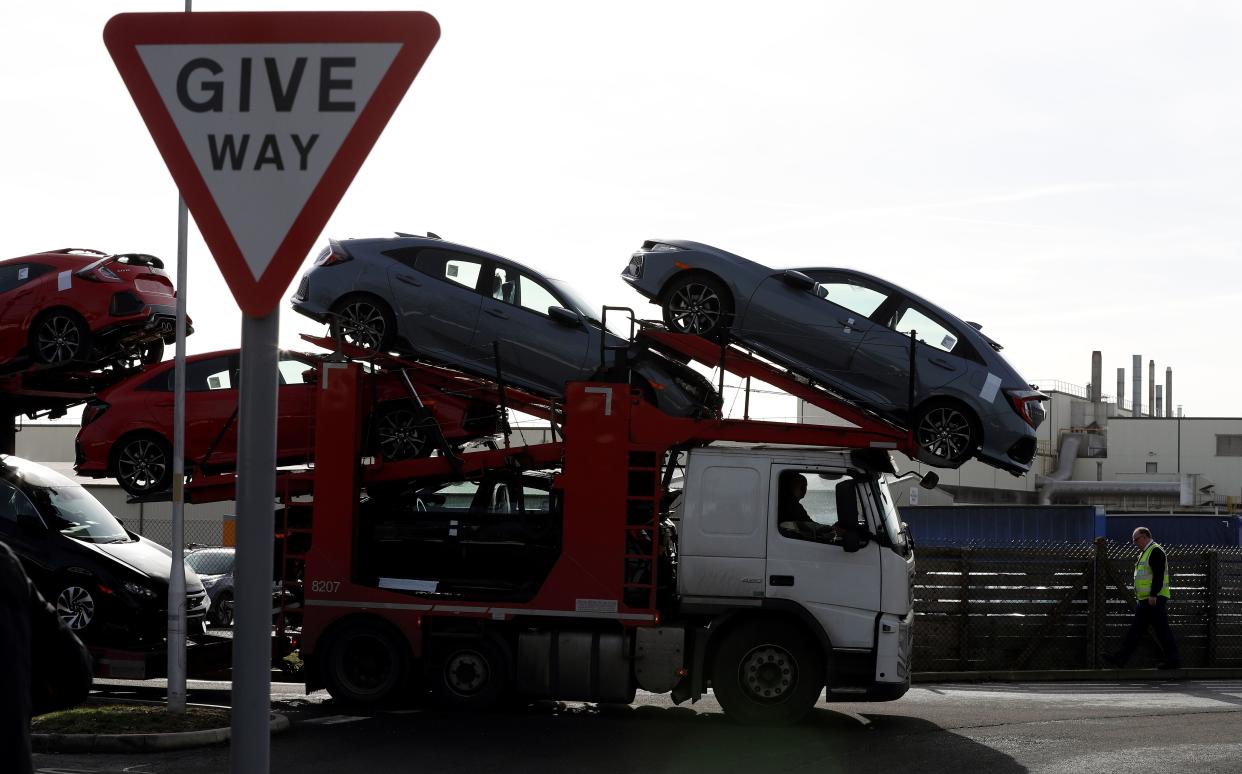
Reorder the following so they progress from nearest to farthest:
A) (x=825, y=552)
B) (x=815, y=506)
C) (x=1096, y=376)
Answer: (x=825, y=552) < (x=815, y=506) < (x=1096, y=376)

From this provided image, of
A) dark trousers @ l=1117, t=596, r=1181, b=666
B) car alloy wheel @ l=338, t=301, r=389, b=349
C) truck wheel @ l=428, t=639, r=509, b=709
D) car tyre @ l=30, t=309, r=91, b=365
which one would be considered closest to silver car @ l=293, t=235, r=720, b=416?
car alloy wheel @ l=338, t=301, r=389, b=349

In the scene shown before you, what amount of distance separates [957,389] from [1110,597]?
20.3ft

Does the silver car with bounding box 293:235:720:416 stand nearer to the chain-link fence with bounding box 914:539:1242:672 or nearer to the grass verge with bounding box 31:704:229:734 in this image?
the grass verge with bounding box 31:704:229:734

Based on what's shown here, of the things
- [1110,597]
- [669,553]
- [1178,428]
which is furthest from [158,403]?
[1178,428]

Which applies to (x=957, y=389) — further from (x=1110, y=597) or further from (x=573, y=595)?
(x=1110, y=597)

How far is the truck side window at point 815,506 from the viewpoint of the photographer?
40.2 feet

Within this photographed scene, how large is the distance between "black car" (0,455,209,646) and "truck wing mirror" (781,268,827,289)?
20.7ft

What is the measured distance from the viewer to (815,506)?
12.4m

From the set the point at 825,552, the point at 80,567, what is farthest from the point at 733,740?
the point at 80,567

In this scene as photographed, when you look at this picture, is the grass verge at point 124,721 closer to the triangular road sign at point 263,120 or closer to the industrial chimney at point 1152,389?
the triangular road sign at point 263,120

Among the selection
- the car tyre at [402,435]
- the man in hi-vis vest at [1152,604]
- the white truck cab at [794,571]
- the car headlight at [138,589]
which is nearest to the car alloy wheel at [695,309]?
the white truck cab at [794,571]

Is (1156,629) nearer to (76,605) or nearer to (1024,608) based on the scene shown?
(1024,608)

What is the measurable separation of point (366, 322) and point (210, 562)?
1086cm

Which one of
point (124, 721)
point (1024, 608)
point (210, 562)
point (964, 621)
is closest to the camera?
point (124, 721)
